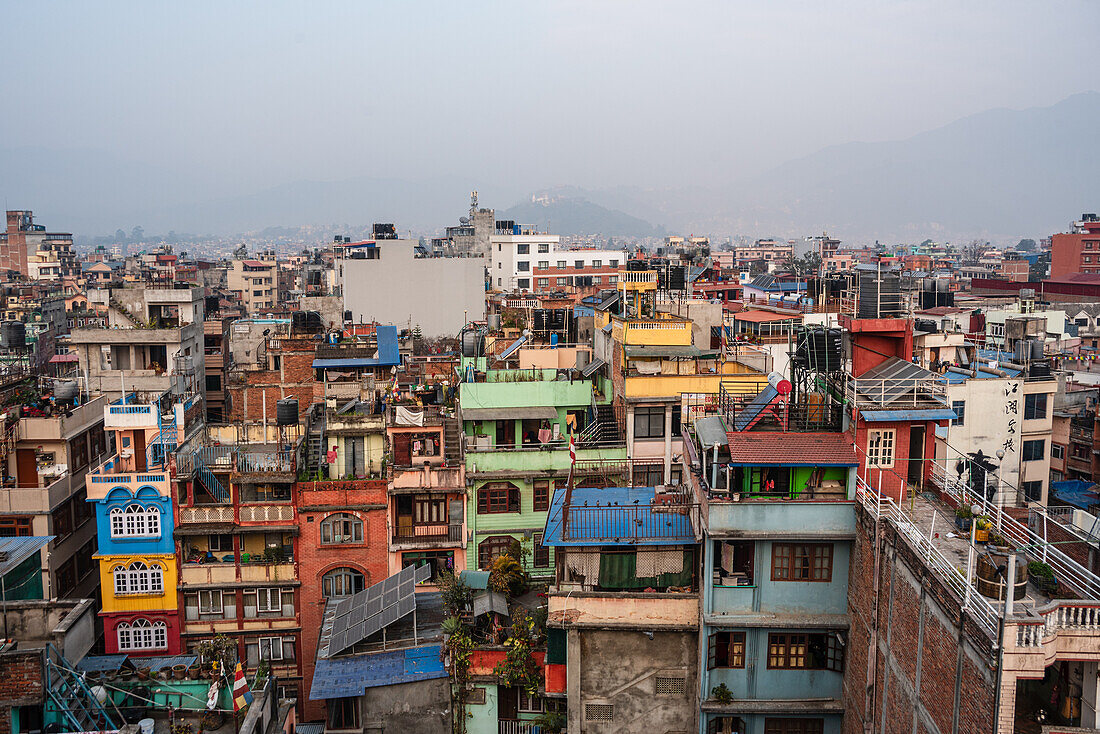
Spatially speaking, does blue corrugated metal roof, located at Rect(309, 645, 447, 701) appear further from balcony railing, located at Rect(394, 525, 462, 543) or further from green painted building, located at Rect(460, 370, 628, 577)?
green painted building, located at Rect(460, 370, 628, 577)

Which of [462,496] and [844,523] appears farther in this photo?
[462,496]

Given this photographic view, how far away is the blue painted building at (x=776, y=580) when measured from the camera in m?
19.5

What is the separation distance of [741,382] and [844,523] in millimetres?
11188

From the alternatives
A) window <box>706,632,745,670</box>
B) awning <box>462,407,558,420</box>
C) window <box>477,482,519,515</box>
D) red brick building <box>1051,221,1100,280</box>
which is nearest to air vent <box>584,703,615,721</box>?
window <box>706,632,745,670</box>

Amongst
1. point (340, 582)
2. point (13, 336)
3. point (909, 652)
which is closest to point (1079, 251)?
point (340, 582)

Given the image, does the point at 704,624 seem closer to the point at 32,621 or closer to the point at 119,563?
the point at 32,621

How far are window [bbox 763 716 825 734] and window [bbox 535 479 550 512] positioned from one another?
12217 mm

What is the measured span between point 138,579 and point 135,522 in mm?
1838

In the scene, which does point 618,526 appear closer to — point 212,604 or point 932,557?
point 932,557

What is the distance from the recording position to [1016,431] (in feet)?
117

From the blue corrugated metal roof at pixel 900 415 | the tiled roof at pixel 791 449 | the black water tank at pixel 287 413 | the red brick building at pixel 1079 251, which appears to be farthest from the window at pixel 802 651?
the red brick building at pixel 1079 251

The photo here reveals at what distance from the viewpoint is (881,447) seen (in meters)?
20.1

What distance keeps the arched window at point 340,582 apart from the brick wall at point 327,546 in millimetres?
153

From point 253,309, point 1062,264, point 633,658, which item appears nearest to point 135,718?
point 633,658
